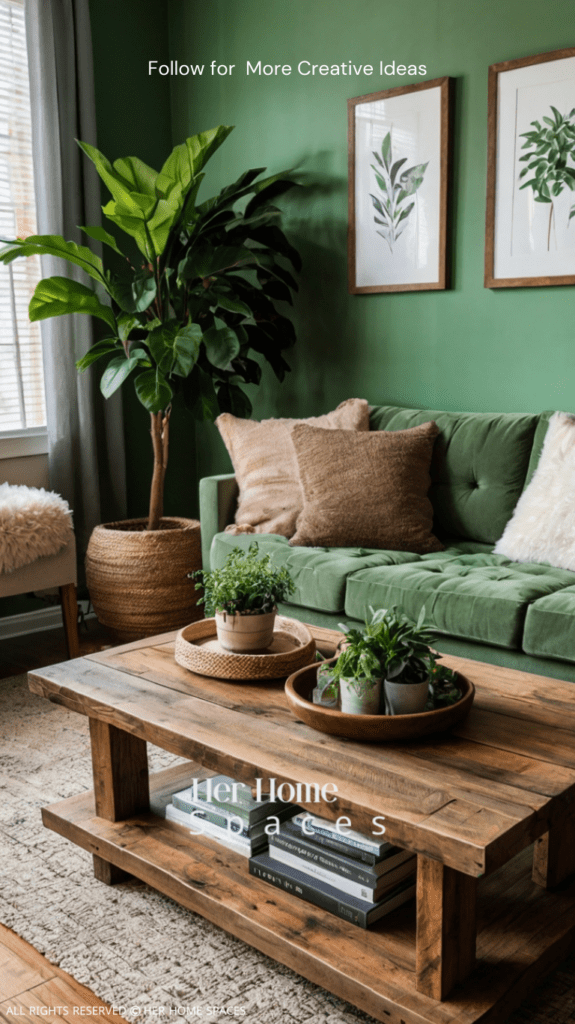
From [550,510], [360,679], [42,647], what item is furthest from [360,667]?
[42,647]

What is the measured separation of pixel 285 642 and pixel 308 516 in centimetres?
106

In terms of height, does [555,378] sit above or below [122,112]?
below

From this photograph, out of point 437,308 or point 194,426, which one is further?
point 194,426

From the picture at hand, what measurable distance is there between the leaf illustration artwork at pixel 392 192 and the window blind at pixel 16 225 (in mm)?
1415

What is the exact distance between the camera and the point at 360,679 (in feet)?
4.95

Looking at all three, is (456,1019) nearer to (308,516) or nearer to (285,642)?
(285,642)

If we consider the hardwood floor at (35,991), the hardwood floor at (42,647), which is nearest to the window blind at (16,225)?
the hardwood floor at (42,647)

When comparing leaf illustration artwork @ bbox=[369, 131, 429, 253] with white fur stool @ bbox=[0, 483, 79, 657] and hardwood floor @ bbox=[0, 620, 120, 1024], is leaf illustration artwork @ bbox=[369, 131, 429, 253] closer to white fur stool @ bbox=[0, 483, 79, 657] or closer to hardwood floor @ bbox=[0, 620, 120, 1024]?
white fur stool @ bbox=[0, 483, 79, 657]

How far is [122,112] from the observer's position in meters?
4.02

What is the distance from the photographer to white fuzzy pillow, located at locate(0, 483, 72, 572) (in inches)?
119

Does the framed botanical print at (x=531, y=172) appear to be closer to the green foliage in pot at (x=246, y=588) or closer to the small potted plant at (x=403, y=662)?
the green foliage in pot at (x=246, y=588)

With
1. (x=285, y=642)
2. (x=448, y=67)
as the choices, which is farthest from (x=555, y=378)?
(x=285, y=642)

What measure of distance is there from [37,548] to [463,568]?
1.46 m

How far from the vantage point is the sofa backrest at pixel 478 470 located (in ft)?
9.77
